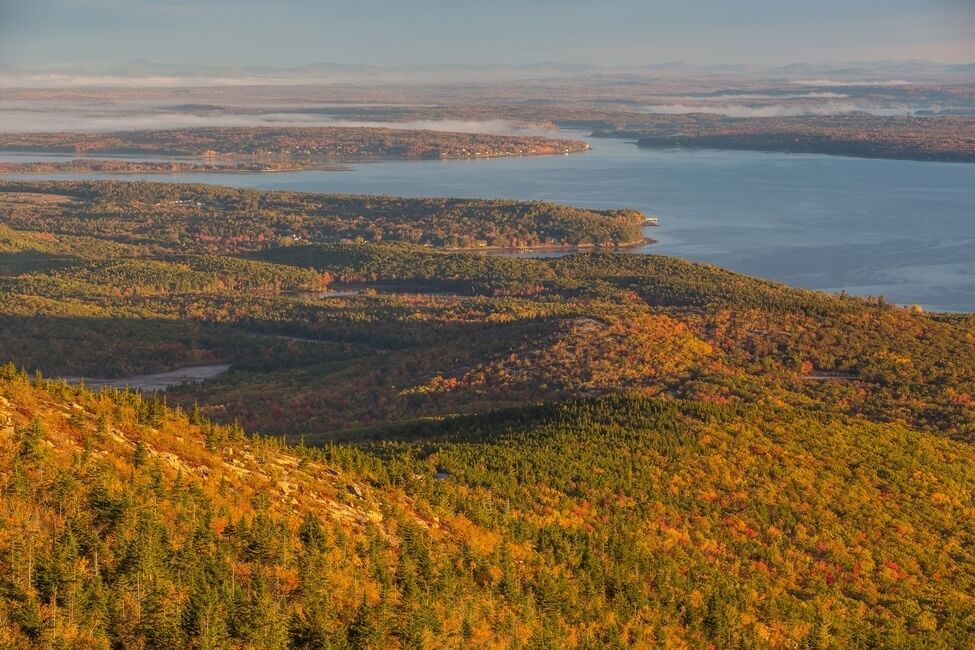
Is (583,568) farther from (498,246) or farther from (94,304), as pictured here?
(498,246)

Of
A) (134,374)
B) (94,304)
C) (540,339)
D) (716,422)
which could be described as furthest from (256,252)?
(716,422)

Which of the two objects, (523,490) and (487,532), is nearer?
(487,532)

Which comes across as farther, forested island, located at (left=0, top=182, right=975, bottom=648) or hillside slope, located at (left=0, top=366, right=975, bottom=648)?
forested island, located at (left=0, top=182, right=975, bottom=648)

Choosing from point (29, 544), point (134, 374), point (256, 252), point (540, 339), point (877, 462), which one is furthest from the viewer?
point (256, 252)

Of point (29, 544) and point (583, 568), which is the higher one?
point (29, 544)

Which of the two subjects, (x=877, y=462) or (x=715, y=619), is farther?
(x=877, y=462)

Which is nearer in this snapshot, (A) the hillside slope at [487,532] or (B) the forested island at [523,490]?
(A) the hillside slope at [487,532]

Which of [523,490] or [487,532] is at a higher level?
[487,532]

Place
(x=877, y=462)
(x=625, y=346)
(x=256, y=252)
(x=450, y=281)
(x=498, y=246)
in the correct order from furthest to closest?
1. (x=498, y=246)
2. (x=256, y=252)
3. (x=450, y=281)
4. (x=625, y=346)
5. (x=877, y=462)
